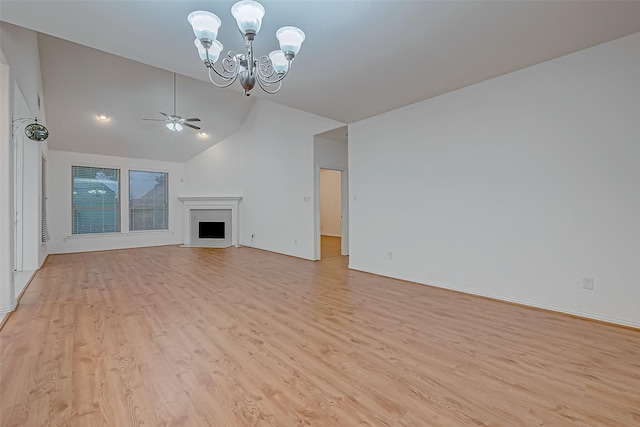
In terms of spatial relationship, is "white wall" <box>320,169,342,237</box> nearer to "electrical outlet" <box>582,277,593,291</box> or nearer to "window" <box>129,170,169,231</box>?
"window" <box>129,170,169,231</box>

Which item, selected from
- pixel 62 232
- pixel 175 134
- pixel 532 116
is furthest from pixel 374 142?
pixel 62 232

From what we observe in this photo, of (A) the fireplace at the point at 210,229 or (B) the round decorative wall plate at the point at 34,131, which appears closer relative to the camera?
(B) the round decorative wall plate at the point at 34,131

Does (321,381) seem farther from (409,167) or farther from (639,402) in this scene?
(409,167)

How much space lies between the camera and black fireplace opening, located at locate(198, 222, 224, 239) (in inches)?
345

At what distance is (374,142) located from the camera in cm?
499

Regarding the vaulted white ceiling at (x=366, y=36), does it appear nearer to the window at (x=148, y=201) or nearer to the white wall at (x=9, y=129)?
Result: the white wall at (x=9, y=129)

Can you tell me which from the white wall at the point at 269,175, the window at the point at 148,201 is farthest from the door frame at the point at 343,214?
the window at the point at 148,201

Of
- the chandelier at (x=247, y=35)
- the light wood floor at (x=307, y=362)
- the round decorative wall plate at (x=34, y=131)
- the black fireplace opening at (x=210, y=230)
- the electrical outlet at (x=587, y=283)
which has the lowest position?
the light wood floor at (x=307, y=362)

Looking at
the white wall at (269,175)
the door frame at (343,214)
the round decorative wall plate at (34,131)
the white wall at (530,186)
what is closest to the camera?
the white wall at (530,186)

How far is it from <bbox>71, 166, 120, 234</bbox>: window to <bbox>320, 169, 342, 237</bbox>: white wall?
20.9ft

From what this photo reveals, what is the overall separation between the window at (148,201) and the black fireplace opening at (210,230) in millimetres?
1008

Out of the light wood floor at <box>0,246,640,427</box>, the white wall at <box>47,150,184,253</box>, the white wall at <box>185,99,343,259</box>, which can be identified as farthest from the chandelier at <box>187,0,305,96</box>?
the white wall at <box>47,150,184,253</box>

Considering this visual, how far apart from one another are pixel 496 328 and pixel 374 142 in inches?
129

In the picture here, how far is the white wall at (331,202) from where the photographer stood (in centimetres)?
1061
